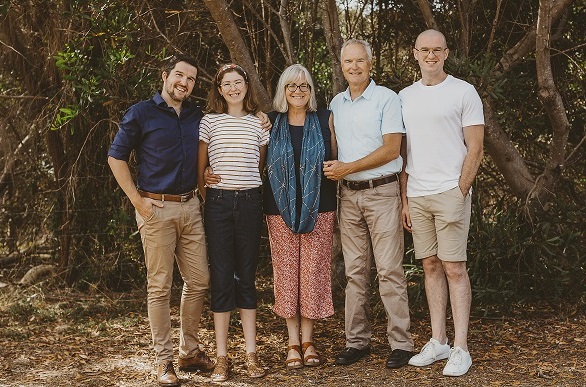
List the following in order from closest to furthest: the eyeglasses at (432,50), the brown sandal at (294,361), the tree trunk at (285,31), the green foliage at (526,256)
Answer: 1. the eyeglasses at (432,50)
2. the brown sandal at (294,361)
3. the tree trunk at (285,31)
4. the green foliage at (526,256)

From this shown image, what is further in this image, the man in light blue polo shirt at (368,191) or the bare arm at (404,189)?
the bare arm at (404,189)

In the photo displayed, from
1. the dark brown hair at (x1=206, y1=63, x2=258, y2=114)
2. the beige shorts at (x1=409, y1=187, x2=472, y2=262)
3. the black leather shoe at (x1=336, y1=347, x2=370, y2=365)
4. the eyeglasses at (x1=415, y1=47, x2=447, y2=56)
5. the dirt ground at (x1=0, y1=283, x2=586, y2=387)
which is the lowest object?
the dirt ground at (x1=0, y1=283, x2=586, y2=387)

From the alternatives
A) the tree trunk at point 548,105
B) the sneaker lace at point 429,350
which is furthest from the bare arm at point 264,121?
the tree trunk at point 548,105

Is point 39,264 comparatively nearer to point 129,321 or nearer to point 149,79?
point 129,321

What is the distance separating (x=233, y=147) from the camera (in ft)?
15.5

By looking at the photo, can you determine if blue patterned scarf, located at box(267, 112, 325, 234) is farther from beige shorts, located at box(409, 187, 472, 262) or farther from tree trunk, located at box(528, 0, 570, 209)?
tree trunk, located at box(528, 0, 570, 209)

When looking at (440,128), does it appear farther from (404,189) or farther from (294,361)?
(294,361)

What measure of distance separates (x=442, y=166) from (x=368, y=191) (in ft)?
1.69

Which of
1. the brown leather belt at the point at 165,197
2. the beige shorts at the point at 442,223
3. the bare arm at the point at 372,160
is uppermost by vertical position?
the bare arm at the point at 372,160

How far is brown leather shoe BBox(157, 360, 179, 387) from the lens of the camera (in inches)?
183

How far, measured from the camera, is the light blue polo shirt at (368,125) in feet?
15.6

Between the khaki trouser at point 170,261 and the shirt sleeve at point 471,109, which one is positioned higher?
the shirt sleeve at point 471,109

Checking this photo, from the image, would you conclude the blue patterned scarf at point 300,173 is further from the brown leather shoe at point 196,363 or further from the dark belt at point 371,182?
the brown leather shoe at point 196,363

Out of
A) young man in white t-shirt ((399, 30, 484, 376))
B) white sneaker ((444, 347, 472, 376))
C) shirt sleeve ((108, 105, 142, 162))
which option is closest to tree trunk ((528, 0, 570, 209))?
young man in white t-shirt ((399, 30, 484, 376))
